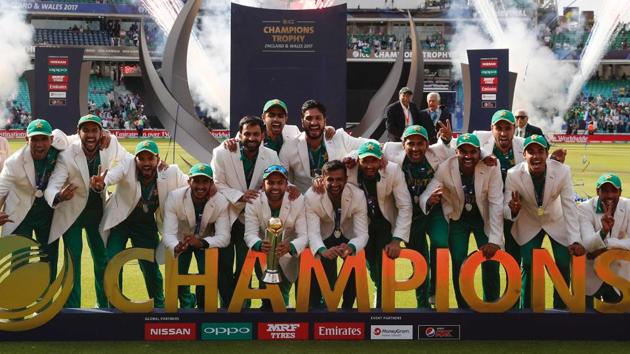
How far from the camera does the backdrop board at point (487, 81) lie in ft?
56.5

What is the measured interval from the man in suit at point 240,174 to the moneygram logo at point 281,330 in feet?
2.04

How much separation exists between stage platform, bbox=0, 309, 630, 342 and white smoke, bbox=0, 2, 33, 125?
119 ft

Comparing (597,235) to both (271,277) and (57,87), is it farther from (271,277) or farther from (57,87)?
(57,87)

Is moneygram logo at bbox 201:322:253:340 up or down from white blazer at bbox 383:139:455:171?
down

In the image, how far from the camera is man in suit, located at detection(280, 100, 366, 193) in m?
7.27

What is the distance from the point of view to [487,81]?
57.1ft

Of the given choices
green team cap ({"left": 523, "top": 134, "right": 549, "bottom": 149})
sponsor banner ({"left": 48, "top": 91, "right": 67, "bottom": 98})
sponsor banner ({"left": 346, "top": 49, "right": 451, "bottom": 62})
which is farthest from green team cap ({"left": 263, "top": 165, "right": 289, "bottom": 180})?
sponsor banner ({"left": 346, "top": 49, "right": 451, "bottom": 62})

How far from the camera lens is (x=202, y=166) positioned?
21.9 feet

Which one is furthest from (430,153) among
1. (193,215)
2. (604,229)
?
(193,215)

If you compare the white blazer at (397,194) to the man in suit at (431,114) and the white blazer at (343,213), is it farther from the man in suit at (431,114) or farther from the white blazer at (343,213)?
the man in suit at (431,114)

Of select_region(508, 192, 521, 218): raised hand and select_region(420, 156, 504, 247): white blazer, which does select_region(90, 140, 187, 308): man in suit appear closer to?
select_region(420, 156, 504, 247): white blazer

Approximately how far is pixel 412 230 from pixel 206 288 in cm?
207

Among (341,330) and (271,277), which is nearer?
(271,277)

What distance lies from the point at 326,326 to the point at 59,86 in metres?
13.1
